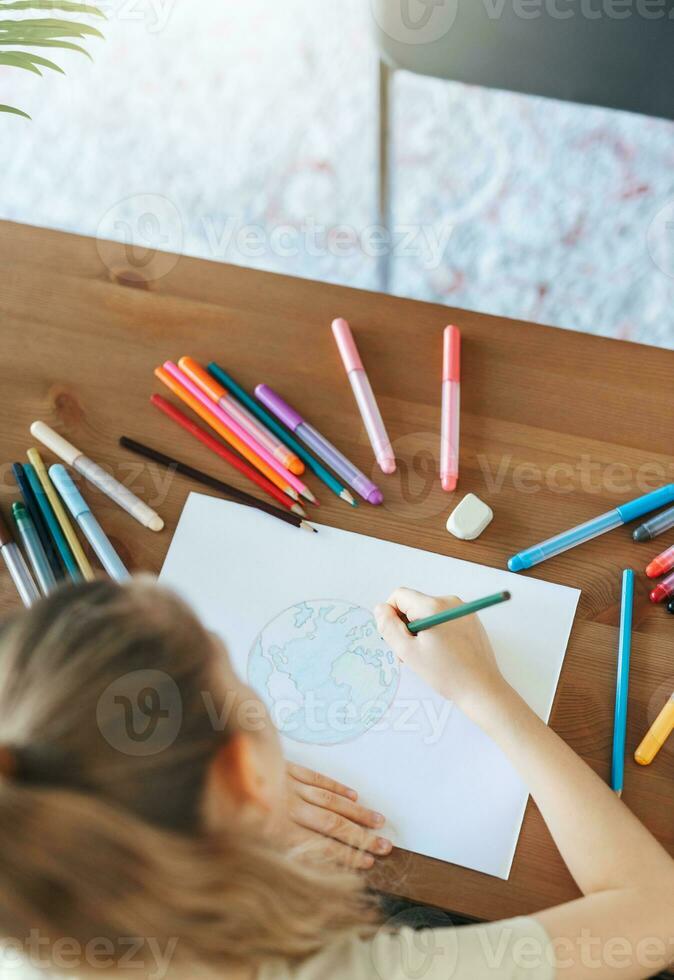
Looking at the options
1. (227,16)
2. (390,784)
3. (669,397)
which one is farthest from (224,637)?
(227,16)

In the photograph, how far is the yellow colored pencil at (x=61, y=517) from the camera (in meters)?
0.84

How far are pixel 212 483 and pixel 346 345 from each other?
0.17 meters

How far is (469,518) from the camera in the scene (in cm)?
83

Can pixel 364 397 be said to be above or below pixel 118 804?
above

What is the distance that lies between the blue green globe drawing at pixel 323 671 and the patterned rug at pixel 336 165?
0.78 metres

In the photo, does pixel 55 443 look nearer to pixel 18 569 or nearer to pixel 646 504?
pixel 18 569

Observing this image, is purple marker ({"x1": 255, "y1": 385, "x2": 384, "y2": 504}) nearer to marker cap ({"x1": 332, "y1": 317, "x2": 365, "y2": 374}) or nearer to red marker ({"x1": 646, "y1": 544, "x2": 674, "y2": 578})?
marker cap ({"x1": 332, "y1": 317, "x2": 365, "y2": 374})

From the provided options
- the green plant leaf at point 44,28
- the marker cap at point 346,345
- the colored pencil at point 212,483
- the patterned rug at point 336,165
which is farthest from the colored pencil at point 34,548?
the patterned rug at point 336,165

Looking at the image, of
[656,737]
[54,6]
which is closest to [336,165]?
[54,6]

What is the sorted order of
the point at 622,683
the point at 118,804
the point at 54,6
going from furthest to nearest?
the point at 54,6 → the point at 622,683 → the point at 118,804

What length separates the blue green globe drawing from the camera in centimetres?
79

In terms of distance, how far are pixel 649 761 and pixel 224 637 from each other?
0.34m

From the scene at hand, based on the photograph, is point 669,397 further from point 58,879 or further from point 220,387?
point 58,879

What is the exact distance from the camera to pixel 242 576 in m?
0.84
